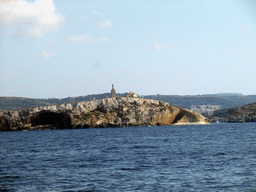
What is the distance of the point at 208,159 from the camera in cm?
3675

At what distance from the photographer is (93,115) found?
5659 inches

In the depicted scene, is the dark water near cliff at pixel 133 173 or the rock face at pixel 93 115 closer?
the dark water near cliff at pixel 133 173

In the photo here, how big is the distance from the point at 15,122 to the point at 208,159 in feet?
369

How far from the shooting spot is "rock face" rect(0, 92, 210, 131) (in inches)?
5315

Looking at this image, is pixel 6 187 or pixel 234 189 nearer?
pixel 234 189

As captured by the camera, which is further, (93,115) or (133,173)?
(93,115)

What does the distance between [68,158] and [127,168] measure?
11.5m

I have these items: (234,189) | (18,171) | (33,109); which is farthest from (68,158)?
(33,109)

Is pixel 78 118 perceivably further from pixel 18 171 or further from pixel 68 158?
pixel 18 171

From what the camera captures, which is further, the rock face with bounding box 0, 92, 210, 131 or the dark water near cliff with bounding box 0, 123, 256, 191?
the rock face with bounding box 0, 92, 210, 131

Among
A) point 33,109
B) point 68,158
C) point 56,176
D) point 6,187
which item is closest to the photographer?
point 6,187

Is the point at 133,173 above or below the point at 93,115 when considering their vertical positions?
above

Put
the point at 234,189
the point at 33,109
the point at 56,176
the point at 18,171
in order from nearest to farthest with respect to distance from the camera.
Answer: the point at 234,189 → the point at 56,176 → the point at 18,171 → the point at 33,109

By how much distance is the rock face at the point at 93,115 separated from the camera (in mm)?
135000
